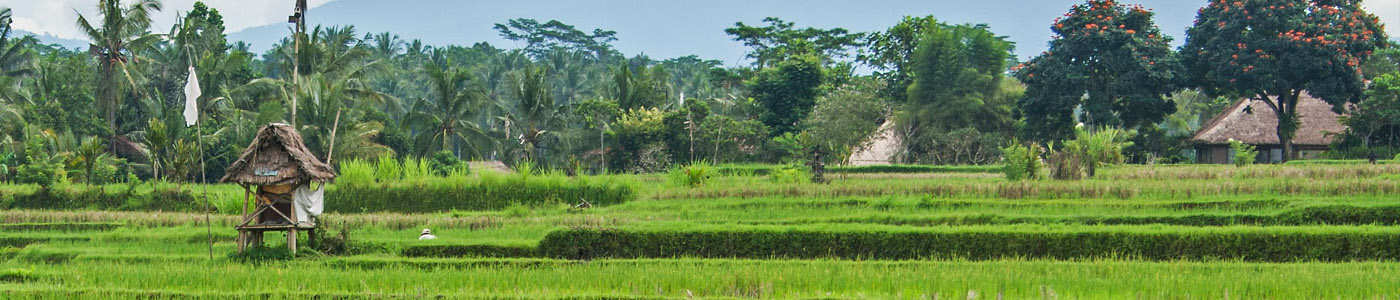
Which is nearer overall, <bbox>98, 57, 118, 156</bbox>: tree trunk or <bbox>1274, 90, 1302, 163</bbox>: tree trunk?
<bbox>1274, 90, 1302, 163</bbox>: tree trunk

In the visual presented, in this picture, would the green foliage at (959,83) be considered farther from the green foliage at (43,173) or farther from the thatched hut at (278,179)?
the thatched hut at (278,179)

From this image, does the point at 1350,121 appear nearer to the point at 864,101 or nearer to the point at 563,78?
the point at 864,101

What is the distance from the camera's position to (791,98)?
33.8 metres

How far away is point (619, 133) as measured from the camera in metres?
32.2

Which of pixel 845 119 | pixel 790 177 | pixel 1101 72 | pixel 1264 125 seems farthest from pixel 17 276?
pixel 1264 125

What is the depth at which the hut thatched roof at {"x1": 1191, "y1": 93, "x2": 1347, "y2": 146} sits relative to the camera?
3167cm

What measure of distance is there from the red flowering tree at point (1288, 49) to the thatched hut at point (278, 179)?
2366cm

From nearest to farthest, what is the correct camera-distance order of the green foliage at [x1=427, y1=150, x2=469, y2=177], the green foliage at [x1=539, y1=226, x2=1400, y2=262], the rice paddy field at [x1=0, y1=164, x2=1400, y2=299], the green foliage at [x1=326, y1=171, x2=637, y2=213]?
the rice paddy field at [x1=0, y1=164, x2=1400, y2=299], the green foliage at [x1=539, y1=226, x2=1400, y2=262], the green foliage at [x1=326, y1=171, x2=637, y2=213], the green foliage at [x1=427, y1=150, x2=469, y2=177]

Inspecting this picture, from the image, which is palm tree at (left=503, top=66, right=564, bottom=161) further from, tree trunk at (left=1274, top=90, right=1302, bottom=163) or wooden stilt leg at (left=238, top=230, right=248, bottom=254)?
wooden stilt leg at (left=238, top=230, right=248, bottom=254)

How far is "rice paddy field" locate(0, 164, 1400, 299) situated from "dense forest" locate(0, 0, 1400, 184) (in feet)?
29.8

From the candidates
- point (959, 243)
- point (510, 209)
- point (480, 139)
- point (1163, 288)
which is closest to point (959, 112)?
point (480, 139)

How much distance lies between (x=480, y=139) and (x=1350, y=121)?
24102 millimetres

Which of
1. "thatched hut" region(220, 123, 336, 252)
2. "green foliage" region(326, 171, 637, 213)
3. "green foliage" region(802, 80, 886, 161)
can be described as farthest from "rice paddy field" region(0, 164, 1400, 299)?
"green foliage" region(802, 80, 886, 161)

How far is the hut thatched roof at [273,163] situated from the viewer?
13203 mm
